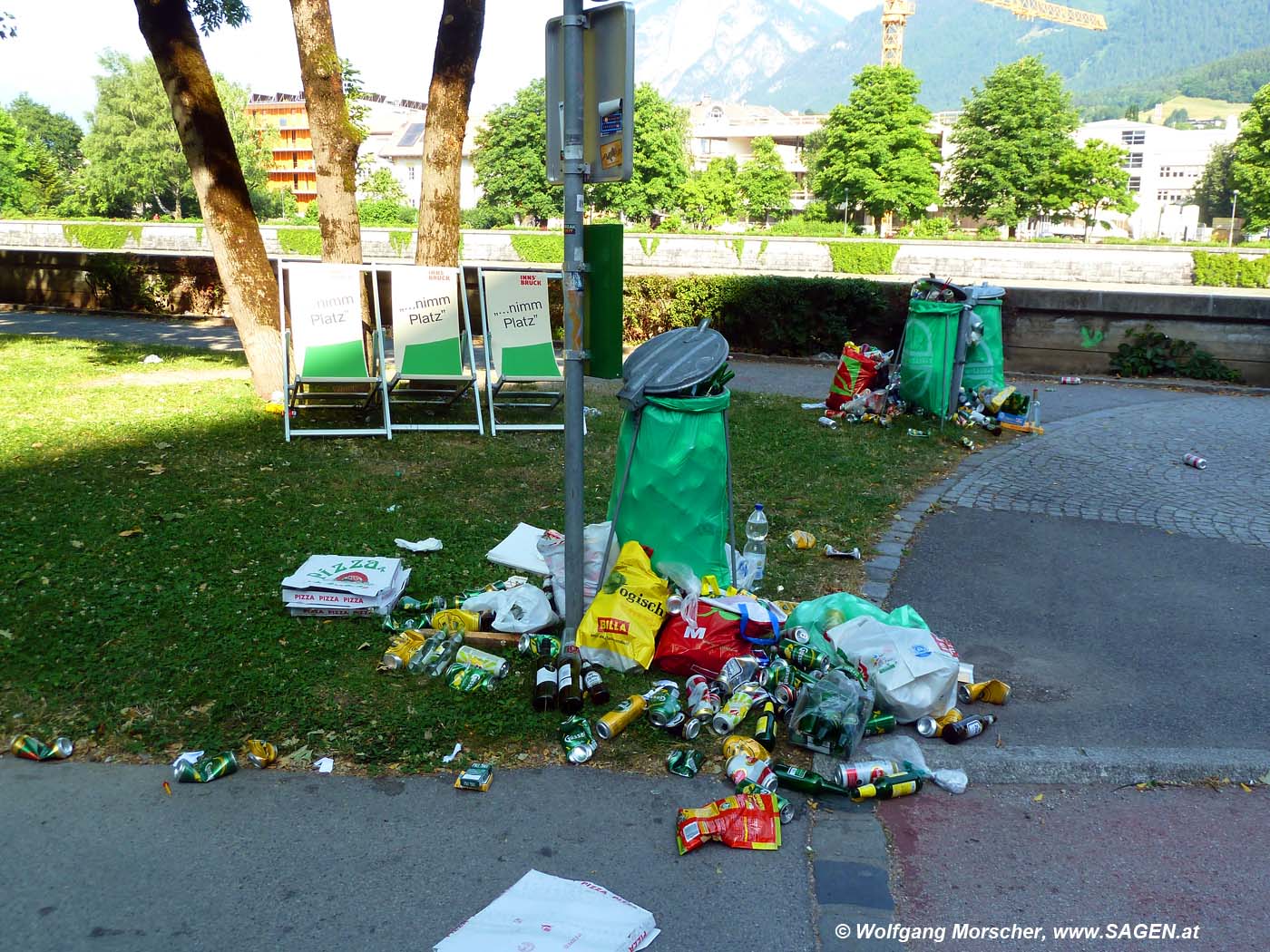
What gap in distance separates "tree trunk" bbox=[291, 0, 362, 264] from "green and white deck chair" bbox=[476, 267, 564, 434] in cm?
162

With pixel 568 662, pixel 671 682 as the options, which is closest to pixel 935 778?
pixel 671 682

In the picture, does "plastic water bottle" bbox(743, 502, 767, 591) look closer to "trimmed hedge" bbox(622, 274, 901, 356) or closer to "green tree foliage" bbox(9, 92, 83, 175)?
"trimmed hedge" bbox(622, 274, 901, 356)

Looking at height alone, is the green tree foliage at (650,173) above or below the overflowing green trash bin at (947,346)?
above

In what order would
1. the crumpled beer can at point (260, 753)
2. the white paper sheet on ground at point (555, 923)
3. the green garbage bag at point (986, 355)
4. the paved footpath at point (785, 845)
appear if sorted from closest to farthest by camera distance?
the white paper sheet on ground at point (555, 923), the paved footpath at point (785, 845), the crumpled beer can at point (260, 753), the green garbage bag at point (986, 355)

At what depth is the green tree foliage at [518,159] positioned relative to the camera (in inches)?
2761

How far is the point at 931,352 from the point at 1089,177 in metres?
67.1

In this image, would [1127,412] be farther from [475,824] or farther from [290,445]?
[475,824]

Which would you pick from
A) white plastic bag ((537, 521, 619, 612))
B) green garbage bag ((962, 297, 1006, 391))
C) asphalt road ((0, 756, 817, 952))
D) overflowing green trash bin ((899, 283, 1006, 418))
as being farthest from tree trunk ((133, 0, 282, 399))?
green garbage bag ((962, 297, 1006, 391))

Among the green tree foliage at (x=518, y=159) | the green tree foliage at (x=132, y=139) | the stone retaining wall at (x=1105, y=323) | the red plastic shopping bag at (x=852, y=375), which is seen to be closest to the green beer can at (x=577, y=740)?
the red plastic shopping bag at (x=852, y=375)

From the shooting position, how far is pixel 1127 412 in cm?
1057

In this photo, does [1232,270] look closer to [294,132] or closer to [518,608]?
[518,608]

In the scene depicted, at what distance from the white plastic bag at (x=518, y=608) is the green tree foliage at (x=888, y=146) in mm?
66688

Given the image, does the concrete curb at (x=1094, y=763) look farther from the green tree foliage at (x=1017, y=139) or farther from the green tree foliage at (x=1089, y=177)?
the green tree foliage at (x=1089, y=177)

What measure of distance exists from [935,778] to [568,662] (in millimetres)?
1499
